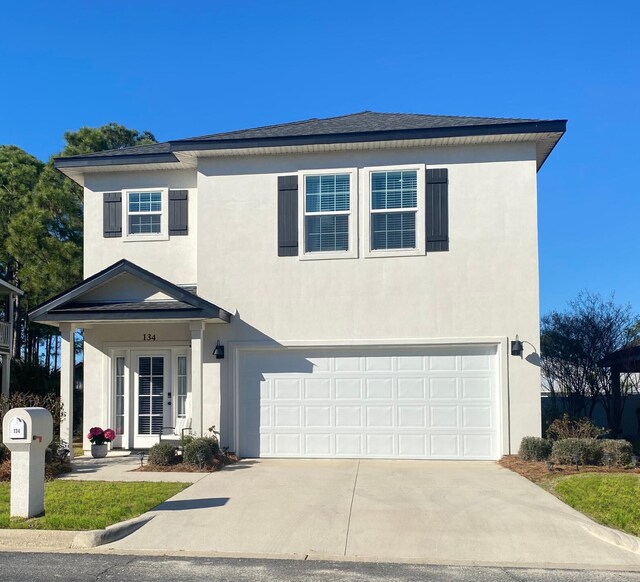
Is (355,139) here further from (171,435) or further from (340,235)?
(171,435)

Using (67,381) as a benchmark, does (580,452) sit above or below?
below

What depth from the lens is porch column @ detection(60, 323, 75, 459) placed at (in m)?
14.1

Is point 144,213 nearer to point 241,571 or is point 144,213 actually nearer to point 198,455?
point 198,455

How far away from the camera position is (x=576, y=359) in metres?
19.6

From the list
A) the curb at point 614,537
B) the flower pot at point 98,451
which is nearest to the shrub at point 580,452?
the curb at point 614,537

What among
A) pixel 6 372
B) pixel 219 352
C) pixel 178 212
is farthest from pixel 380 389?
pixel 6 372

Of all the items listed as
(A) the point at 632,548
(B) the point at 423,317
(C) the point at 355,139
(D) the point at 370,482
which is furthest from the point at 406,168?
(A) the point at 632,548

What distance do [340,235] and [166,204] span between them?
408 cm

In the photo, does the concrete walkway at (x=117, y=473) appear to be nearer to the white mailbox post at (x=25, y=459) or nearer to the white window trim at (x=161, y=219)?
the white mailbox post at (x=25, y=459)

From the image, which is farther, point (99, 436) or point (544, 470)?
point (99, 436)

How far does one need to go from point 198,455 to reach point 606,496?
6.67 meters

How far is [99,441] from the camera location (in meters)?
14.8

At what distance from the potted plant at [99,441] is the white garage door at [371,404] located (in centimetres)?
289

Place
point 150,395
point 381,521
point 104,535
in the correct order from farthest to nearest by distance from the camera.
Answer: point 150,395 → point 381,521 → point 104,535
